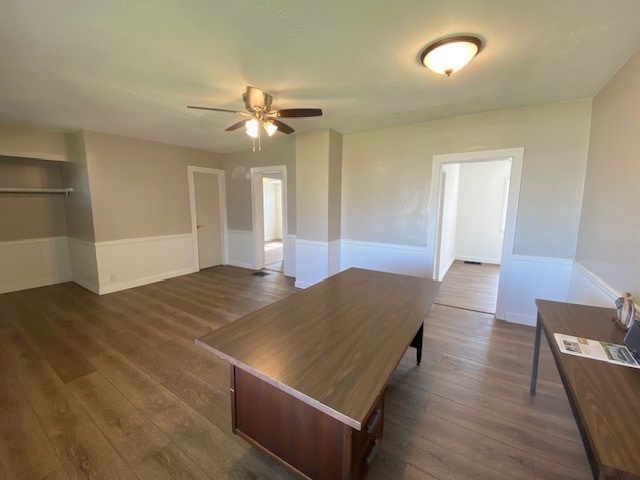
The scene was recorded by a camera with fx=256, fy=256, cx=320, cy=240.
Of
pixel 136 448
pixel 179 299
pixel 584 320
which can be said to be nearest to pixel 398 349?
pixel 584 320

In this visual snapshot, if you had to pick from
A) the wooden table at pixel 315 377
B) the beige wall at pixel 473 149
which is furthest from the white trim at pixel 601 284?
the wooden table at pixel 315 377

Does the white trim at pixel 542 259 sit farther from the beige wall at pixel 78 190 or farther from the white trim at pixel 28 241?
the white trim at pixel 28 241

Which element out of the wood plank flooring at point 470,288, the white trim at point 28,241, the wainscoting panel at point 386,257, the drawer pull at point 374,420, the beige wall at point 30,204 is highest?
the beige wall at point 30,204

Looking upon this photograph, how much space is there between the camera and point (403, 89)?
236cm

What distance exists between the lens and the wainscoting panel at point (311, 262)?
155 inches

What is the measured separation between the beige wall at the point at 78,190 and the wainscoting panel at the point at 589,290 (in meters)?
5.80

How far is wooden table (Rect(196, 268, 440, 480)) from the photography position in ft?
3.19

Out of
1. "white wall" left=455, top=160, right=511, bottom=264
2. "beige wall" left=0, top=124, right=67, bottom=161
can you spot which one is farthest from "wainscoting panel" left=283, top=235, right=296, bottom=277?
"white wall" left=455, top=160, right=511, bottom=264

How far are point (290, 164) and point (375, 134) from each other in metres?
1.61

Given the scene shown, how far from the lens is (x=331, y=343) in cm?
127

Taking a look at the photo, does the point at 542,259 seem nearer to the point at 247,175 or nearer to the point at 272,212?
the point at 247,175

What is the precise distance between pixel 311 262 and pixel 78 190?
3743 millimetres

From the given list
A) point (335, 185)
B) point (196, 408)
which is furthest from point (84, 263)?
point (335, 185)

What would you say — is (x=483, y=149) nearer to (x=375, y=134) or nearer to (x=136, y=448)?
(x=375, y=134)
